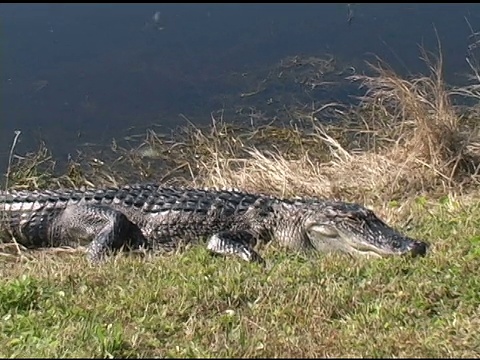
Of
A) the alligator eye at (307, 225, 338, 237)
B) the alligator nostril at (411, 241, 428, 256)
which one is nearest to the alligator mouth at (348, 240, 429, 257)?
the alligator nostril at (411, 241, 428, 256)

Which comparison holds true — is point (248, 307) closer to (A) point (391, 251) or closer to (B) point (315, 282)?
(B) point (315, 282)

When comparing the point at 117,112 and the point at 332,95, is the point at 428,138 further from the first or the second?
the point at 117,112

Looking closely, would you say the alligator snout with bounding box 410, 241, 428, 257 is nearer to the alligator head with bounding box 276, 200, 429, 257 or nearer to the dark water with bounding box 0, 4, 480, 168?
the alligator head with bounding box 276, 200, 429, 257

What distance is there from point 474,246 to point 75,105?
20.5 ft

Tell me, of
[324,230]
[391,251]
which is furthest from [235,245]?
[391,251]

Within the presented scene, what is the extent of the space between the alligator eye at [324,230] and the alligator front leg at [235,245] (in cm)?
42

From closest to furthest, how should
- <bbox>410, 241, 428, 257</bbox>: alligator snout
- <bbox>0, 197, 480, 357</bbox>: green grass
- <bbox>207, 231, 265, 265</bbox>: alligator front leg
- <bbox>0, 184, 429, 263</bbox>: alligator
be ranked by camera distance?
<bbox>0, 197, 480, 357</bbox>: green grass
<bbox>410, 241, 428, 257</bbox>: alligator snout
<bbox>207, 231, 265, 265</bbox>: alligator front leg
<bbox>0, 184, 429, 263</bbox>: alligator

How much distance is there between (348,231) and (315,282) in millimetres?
1209

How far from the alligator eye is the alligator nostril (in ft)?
2.45

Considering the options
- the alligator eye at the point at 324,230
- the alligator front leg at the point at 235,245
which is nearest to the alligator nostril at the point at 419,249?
the alligator eye at the point at 324,230

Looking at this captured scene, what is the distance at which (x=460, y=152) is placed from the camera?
6973mm

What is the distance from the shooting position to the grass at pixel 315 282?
3498 millimetres

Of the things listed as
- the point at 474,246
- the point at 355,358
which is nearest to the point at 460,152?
the point at 474,246

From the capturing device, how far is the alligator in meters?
5.51
